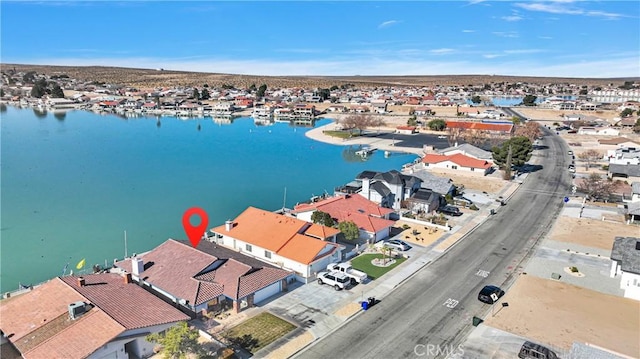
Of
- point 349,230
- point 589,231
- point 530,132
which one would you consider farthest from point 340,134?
point 349,230

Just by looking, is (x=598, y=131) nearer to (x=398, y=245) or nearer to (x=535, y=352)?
(x=398, y=245)

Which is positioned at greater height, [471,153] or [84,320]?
[471,153]

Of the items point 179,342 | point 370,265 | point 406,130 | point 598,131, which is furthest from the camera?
point 406,130

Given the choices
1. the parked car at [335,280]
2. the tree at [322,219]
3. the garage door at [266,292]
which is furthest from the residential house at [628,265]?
the garage door at [266,292]

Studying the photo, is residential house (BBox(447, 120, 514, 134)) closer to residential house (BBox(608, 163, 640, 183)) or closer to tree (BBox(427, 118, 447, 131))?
tree (BBox(427, 118, 447, 131))

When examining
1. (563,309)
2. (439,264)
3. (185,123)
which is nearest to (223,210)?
(439,264)
